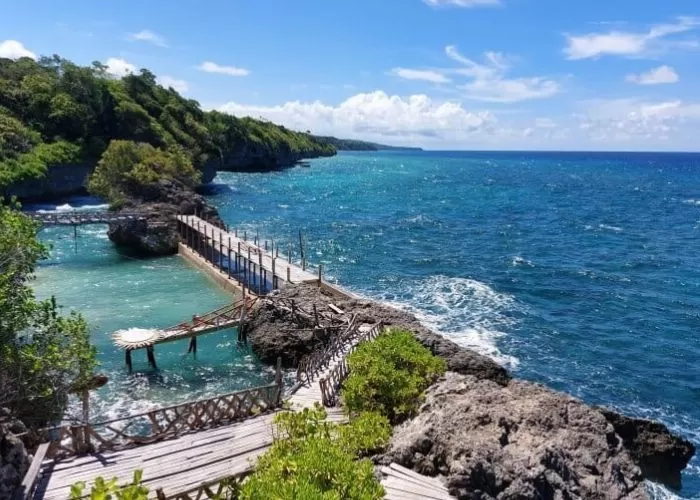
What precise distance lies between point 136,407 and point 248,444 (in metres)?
11.2

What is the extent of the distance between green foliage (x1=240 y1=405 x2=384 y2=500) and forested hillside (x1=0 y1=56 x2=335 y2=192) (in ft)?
224

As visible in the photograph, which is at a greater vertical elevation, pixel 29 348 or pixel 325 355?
pixel 29 348

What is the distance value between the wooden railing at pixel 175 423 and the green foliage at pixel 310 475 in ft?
15.6

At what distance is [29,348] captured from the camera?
59.2ft

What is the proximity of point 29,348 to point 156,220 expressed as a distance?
41.2 metres

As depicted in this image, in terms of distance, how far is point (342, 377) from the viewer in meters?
23.0

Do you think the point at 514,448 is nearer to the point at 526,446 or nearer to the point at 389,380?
the point at 526,446

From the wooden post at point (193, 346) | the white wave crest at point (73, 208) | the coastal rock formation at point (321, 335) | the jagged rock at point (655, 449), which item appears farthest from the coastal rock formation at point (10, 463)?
the white wave crest at point (73, 208)

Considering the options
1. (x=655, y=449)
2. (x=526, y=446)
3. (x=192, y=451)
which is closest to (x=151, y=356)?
(x=192, y=451)

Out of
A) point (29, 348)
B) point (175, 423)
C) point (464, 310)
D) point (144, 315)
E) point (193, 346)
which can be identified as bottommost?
point (193, 346)

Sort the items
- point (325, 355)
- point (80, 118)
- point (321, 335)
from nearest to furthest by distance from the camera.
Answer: point (325, 355), point (321, 335), point (80, 118)

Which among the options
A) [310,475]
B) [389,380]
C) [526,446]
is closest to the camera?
[310,475]

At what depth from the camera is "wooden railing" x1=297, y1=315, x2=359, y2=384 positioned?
24.1 m

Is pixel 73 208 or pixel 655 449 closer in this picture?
pixel 655 449
